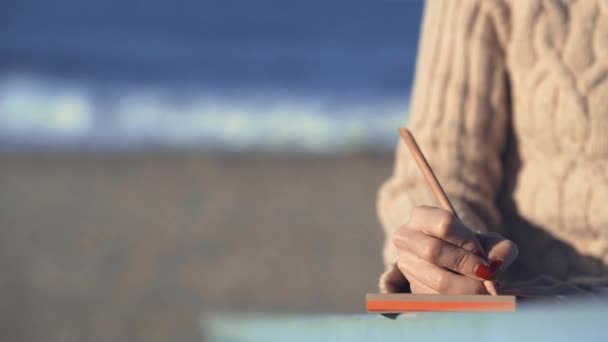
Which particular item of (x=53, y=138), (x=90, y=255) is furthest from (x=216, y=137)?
(x=90, y=255)

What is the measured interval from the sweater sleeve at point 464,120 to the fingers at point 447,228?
469 millimetres

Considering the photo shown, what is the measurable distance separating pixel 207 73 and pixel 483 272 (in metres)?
8.07

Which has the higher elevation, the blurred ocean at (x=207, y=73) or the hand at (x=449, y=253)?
the hand at (x=449, y=253)

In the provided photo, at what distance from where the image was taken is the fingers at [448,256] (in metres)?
1.07

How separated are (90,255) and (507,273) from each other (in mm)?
3917

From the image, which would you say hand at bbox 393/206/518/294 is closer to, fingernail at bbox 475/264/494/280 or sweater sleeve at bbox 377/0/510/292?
fingernail at bbox 475/264/494/280

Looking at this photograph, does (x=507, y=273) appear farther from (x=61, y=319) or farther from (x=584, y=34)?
(x=61, y=319)

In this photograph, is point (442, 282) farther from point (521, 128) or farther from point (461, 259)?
point (521, 128)

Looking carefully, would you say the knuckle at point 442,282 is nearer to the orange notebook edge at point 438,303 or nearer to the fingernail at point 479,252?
the fingernail at point 479,252

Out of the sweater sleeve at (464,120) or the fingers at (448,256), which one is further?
the sweater sleeve at (464,120)

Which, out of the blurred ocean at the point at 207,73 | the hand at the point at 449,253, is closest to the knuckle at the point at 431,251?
the hand at the point at 449,253

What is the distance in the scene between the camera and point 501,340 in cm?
83

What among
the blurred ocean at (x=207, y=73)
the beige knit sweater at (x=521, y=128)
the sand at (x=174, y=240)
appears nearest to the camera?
the beige knit sweater at (x=521, y=128)

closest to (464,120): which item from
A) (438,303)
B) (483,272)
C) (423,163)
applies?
(423,163)
